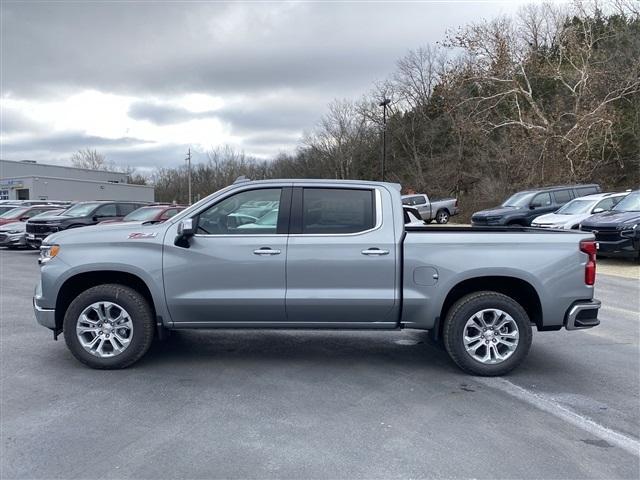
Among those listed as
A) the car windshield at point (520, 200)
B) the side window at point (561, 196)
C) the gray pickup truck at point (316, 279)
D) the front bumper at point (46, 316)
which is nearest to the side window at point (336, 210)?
the gray pickup truck at point (316, 279)

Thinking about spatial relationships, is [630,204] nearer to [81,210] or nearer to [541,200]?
[541,200]

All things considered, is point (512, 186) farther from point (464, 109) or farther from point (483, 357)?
point (483, 357)

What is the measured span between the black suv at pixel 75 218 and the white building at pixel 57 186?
3574cm

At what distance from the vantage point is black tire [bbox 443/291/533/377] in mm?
5031

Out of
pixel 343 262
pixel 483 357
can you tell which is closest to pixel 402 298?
pixel 343 262

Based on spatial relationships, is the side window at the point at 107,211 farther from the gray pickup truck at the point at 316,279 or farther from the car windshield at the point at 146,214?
the gray pickup truck at the point at 316,279

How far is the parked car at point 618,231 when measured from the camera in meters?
12.7

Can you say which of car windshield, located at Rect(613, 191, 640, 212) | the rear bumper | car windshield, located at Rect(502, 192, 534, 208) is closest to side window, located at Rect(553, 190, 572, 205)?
car windshield, located at Rect(502, 192, 534, 208)

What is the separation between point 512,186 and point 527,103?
534 centimetres

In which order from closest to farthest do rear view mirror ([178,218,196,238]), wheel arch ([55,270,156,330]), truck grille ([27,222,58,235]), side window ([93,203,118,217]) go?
rear view mirror ([178,218,196,238]), wheel arch ([55,270,156,330]), truck grille ([27,222,58,235]), side window ([93,203,118,217])

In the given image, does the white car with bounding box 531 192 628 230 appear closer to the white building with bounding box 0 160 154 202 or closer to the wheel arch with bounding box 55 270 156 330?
the wheel arch with bounding box 55 270 156 330

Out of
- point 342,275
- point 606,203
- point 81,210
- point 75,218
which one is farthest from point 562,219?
point 81,210

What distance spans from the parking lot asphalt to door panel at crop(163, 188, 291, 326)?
24.3 inches

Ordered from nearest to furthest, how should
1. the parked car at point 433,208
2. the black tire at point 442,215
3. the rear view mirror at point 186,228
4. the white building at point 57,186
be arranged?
1. the rear view mirror at point 186,228
2. the parked car at point 433,208
3. the black tire at point 442,215
4. the white building at point 57,186
